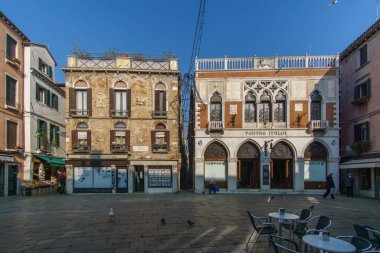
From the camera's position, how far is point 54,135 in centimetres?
2612

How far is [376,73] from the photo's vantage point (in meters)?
19.2

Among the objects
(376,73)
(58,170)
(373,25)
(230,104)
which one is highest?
(373,25)

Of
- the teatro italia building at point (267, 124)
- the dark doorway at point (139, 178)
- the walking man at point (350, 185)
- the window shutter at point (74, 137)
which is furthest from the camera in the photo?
the dark doorway at point (139, 178)

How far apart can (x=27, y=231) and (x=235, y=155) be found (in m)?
15.9

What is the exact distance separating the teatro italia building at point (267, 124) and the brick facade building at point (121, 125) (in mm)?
2629

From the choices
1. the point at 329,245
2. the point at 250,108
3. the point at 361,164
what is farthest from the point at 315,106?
the point at 329,245

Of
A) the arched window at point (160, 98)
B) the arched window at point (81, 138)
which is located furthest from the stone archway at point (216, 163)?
the arched window at point (81, 138)

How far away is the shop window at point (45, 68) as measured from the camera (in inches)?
953

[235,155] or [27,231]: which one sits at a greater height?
[235,155]

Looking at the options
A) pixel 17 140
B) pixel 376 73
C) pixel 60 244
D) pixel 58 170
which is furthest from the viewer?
pixel 58 170

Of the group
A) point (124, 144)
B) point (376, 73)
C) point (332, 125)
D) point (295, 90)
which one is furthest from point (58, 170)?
point (376, 73)

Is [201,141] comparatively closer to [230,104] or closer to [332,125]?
[230,104]

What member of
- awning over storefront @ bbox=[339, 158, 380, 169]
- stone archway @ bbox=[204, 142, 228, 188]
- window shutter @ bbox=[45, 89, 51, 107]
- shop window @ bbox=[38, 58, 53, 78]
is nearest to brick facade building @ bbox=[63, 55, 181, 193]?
stone archway @ bbox=[204, 142, 228, 188]

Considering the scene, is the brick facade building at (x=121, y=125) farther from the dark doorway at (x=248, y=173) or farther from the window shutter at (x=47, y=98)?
the dark doorway at (x=248, y=173)
